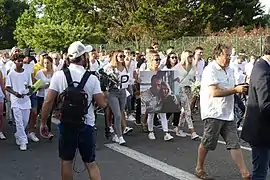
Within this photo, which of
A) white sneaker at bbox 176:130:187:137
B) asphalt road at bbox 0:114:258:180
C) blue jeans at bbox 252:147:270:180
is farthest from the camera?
white sneaker at bbox 176:130:187:137

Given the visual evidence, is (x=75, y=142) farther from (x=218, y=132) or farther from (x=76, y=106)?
(x=218, y=132)

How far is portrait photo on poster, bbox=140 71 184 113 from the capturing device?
9.85m

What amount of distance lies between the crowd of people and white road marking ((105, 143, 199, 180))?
19 cm

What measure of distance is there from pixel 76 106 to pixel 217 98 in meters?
2.08

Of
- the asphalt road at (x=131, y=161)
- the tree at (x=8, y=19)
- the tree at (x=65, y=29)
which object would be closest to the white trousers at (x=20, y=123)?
the asphalt road at (x=131, y=161)

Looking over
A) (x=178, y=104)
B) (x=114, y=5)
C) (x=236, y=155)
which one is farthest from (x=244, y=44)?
(x=114, y=5)

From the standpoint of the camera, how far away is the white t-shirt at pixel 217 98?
6.33 metres

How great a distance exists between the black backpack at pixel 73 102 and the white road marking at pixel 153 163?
2.14m

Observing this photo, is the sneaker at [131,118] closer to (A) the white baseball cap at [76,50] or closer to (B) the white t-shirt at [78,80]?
(B) the white t-shirt at [78,80]

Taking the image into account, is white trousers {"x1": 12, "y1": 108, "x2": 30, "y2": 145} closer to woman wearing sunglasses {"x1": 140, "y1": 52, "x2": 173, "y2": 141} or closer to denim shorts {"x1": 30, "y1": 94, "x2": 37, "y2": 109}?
denim shorts {"x1": 30, "y1": 94, "x2": 37, "y2": 109}

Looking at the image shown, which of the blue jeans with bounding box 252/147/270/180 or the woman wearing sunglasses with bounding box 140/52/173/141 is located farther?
the woman wearing sunglasses with bounding box 140/52/173/141

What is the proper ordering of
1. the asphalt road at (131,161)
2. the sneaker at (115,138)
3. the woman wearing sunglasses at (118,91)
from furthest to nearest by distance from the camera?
the sneaker at (115,138)
the woman wearing sunglasses at (118,91)
the asphalt road at (131,161)

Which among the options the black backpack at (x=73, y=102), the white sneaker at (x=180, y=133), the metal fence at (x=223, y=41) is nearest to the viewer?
the black backpack at (x=73, y=102)

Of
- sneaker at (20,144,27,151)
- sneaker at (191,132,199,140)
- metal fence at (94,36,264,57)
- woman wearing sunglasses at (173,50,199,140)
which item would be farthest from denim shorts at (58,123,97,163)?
metal fence at (94,36,264,57)
